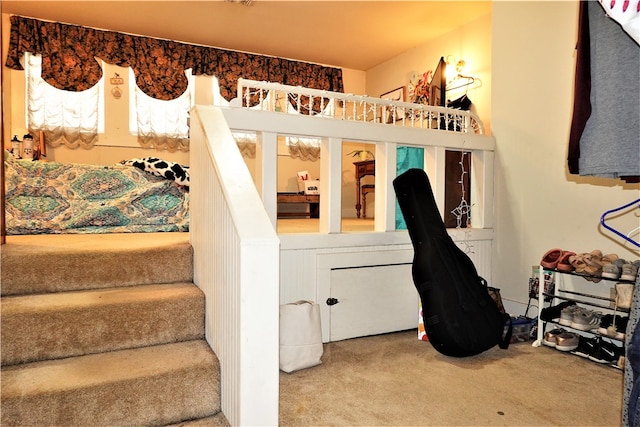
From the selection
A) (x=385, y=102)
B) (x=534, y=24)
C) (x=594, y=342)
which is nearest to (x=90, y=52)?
(x=385, y=102)

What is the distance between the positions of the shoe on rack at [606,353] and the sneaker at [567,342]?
0.10 m

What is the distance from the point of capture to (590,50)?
110cm

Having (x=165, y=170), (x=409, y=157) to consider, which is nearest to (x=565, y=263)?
(x=409, y=157)

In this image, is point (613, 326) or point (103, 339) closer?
point (103, 339)

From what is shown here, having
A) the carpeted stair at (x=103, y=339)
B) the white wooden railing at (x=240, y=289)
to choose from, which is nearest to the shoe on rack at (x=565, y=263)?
the white wooden railing at (x=240, y=289)

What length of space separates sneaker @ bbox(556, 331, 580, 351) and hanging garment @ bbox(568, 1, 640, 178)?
4.76 feet

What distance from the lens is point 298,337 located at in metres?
1.94

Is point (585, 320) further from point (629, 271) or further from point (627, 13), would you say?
point (627, 13)

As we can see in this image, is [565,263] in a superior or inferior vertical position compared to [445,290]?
superior

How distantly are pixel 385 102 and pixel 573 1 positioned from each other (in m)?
1.31

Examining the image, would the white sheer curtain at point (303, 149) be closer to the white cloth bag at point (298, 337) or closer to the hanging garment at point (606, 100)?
the white cloth bag at point (298, 337)

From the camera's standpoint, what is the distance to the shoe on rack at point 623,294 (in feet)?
6.38

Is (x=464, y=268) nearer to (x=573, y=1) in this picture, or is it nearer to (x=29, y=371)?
(x=573, y=1)

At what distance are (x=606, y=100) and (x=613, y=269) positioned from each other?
134cm
